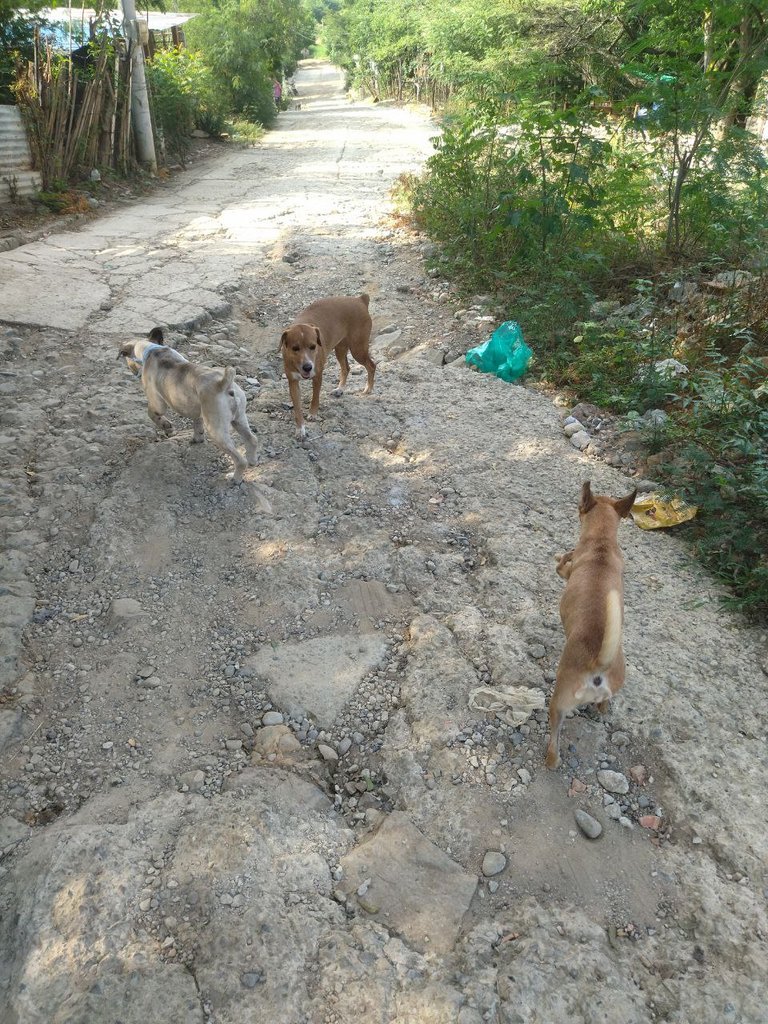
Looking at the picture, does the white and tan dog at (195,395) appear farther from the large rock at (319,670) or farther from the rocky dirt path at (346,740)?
the large rock at (319,670)

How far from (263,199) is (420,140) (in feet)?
29.0

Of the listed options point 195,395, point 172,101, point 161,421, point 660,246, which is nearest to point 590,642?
point 195,395

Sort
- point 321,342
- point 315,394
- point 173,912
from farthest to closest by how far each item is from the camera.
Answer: point 315,394
point 321,342
point 173,912

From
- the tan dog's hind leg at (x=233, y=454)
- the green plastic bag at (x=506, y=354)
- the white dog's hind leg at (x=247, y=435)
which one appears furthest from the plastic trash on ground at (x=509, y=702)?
the green plastic bag at (x=506, y=354)

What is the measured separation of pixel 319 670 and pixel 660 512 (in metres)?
2.38

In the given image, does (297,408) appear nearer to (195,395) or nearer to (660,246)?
(195,395)

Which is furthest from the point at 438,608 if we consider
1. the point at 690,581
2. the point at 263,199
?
the point at 263,199

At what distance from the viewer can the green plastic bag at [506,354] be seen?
5934mm

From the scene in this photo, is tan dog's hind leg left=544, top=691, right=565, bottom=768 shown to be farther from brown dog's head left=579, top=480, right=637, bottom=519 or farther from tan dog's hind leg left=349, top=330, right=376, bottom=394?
tan dog's hind leg left=349, top=330, right=376, bottom=394

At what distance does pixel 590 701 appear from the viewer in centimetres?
266

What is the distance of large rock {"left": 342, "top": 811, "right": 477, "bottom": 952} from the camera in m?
2.26

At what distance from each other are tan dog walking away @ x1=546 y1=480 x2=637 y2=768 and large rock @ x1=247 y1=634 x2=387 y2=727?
947 millimetres

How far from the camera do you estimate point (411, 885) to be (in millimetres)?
2373

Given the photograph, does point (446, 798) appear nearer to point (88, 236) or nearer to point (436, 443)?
point (436, 443)
